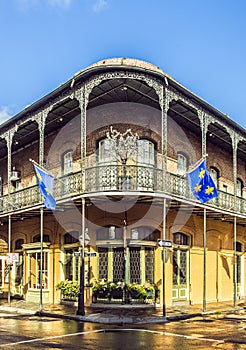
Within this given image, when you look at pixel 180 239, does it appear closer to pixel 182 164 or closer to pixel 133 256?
pixel 133 256

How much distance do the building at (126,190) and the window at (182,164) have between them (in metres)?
0.05

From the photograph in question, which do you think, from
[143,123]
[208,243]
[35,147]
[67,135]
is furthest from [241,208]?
[35,147]

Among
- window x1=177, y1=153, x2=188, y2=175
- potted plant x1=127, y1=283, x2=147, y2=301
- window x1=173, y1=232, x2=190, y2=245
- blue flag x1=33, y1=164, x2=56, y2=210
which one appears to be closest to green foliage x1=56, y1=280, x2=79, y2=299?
potted plant x1=127, y1=283, x2=147, y2=301

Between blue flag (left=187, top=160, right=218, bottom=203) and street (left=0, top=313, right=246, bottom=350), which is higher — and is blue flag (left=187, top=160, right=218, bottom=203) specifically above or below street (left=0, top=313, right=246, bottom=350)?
above

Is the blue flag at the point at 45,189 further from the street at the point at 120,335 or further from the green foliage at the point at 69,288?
the street at the point at 120,335

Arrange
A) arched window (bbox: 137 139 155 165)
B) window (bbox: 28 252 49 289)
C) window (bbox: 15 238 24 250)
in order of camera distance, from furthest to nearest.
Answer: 1. window (bbox: 15 238 24 250)
2. window (bbox: 28 252 49 289)
3. arched window (bbox: 137 139 155 165)

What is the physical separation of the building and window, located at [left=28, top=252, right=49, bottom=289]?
6 centimetres

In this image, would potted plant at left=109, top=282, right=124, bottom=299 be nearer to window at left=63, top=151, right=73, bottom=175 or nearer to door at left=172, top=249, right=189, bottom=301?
door at left=172, top=249, right=189, bottom=301

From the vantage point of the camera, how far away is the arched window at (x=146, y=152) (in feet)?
60.3

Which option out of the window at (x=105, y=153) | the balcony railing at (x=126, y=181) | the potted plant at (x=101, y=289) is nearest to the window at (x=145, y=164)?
the balcony railing at (x=126, y=181)

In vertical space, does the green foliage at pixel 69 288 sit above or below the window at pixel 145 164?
below

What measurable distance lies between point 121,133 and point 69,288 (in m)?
6.42

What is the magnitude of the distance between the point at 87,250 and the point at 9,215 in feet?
14.3

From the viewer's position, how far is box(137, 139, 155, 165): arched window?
18.4m
